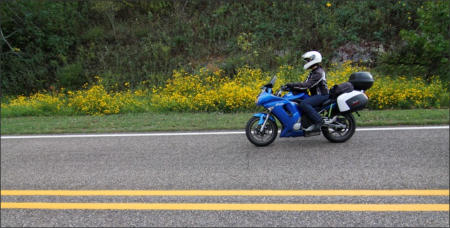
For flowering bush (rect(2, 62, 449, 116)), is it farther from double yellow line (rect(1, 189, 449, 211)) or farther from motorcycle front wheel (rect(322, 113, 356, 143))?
double yellow line (rect(1, 189, 449, 211))

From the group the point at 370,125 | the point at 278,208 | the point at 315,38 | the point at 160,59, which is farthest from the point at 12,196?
the point at 315,38

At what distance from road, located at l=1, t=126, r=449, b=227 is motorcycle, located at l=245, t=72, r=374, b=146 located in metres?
0.22

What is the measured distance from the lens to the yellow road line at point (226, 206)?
12.6 feet

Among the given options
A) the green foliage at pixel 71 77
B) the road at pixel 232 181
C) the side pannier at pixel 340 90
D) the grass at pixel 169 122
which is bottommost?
the green foliage at pixel 71 77

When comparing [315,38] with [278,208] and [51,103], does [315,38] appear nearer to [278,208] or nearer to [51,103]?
[51,103]

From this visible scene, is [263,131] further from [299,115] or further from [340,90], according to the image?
[340,90]

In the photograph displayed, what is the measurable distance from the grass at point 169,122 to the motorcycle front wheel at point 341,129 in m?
1.29

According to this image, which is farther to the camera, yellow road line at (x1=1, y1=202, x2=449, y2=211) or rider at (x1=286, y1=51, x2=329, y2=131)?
rider at (x1=286, y1=51, x2=329, y2=131)

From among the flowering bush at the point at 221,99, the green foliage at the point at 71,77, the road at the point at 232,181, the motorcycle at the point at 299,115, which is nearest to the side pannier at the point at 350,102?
the motorcycle at the point at 299,115

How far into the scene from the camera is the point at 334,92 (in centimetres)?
660

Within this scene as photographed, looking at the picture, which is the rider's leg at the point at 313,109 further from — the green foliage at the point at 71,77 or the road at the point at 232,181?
the green foliage at the point at 71,77

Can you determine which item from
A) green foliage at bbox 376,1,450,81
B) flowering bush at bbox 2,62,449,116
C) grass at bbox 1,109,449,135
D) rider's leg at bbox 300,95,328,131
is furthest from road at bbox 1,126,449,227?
green foliage at bbox 376,1,450,81

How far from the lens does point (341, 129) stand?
260 inches

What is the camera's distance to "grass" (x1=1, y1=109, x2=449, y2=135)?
7.98 meters
